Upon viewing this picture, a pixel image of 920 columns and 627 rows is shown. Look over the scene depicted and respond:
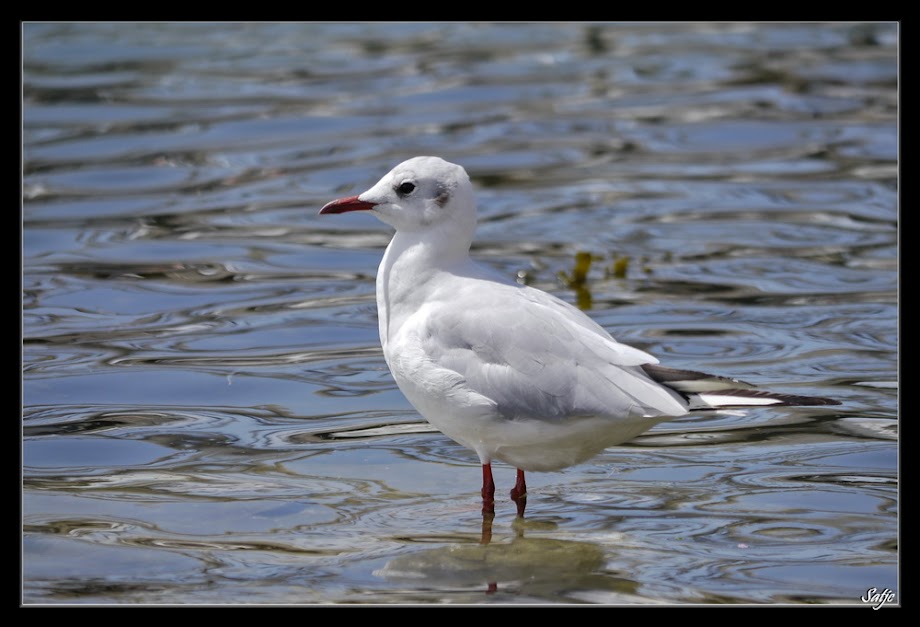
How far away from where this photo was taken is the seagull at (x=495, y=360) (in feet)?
18.3

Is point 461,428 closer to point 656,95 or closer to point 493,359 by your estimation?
point 493,359

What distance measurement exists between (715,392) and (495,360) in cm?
89

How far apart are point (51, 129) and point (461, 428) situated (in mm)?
9106

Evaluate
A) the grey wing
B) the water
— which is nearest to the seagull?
the grey wing

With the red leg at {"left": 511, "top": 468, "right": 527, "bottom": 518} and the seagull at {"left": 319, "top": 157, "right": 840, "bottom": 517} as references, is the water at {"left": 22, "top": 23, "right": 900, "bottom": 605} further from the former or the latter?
the seagull at {"left": 319, "top": 157, "right": 840, "bottom": 517}

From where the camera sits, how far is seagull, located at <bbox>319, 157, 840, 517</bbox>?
5.57 m

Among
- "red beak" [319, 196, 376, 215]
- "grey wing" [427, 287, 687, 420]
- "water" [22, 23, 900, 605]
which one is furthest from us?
"red beak" [319, 196, 376, 215]

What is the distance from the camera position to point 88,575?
5504mm

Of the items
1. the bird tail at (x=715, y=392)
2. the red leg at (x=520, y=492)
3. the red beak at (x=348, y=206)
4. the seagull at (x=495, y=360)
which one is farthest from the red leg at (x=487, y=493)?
the red beak at (x=348, y=206)

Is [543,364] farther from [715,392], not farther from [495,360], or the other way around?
[715,392]

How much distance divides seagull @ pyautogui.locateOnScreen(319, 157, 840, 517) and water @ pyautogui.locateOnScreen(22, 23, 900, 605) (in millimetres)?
446

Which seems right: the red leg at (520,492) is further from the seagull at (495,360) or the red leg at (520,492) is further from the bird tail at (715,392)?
the bird tail at (715,392)

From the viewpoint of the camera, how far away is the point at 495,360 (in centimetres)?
577

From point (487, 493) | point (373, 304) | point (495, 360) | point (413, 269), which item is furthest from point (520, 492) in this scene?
point (373, 304)
